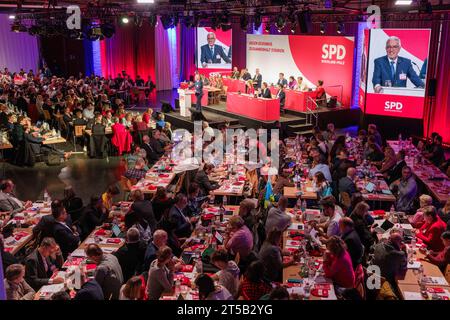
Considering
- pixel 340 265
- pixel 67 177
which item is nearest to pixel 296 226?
pixel 340 265

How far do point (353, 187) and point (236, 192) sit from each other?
5.94ft

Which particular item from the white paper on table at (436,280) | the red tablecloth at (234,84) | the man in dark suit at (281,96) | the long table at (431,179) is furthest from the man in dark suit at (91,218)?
the red tablecloth at (234,84)

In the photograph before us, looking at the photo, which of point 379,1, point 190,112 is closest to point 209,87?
point 190,112

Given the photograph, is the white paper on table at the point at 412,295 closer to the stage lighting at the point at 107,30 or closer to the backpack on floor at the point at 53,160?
the backpack on floor at the point at 53,160

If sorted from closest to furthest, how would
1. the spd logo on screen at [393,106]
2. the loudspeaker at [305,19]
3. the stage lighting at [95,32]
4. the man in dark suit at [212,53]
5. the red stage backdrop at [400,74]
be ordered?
the loudspeaker at [305,19]
the red stage backdrop at [400,74]
the stage lighting at [95,32]
the spd logo on screen at [393,106]
the man in dark suit at [212,53]

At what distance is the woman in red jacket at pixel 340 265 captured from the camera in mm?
4984

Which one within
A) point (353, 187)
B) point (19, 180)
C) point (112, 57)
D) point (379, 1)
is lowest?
point (19, 180)

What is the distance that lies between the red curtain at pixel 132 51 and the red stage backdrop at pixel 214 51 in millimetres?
3185

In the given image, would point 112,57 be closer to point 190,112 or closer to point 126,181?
point 190,112

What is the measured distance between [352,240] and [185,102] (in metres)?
11.6

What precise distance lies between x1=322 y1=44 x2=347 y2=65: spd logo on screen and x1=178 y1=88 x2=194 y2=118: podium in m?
4.76

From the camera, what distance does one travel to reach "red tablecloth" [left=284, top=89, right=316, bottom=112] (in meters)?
15.8

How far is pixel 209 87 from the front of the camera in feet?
59.8

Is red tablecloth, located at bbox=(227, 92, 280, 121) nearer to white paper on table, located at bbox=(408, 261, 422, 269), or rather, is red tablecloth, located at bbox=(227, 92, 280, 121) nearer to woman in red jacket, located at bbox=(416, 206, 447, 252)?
woman in red jacket, located at bbox=(416, 206, 447, 252)
